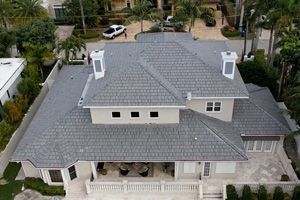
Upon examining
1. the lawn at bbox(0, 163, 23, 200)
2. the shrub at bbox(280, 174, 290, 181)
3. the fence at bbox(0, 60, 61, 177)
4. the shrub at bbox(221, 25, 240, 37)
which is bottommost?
the lawn at bbox(0, 163, 23, 200)

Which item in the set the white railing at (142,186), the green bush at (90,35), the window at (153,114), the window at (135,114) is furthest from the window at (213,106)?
the green bush at (90,35)

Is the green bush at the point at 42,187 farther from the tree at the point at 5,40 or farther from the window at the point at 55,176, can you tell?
the tree at the point at 5,40

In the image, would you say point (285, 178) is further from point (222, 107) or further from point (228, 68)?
point (228, 68)

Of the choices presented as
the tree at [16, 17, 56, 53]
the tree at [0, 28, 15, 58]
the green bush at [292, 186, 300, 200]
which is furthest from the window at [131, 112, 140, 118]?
the tree at [0, 28, 15, 58]

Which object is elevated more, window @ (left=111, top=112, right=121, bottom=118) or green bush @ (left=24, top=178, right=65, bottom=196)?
window @ (left=111, top=112, right=121, bottom=118)

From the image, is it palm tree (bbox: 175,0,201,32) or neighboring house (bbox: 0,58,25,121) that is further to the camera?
palm tree (bbox: 175,0,201,32)

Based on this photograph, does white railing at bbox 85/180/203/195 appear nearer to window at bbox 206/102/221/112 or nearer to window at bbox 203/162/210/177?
A: window at bbox 203/162/210/177

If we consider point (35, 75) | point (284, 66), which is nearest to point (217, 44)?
point (284, 66)

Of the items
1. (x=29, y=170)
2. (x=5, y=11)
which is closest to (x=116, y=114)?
(x=29, y=170)
